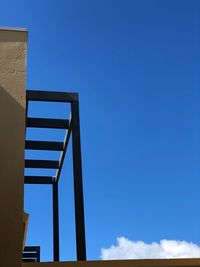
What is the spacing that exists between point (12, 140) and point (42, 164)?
6.46 m

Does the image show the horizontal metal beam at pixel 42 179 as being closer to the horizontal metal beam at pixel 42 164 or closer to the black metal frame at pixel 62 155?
the black metal frame at pixel 62 155

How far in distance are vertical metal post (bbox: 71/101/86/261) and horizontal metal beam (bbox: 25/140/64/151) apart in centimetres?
224

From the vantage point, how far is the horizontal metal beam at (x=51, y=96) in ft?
28.5

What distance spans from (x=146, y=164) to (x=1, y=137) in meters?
9.78

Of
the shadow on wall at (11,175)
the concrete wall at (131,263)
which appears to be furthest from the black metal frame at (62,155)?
the shadow on wall at (11,175)

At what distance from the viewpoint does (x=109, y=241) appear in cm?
1402

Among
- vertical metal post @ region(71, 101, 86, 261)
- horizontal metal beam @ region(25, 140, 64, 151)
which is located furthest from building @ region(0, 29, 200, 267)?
horizontal metal beam @ region(25, 140, 64, 151)

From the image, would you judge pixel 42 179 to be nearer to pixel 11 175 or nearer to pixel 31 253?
pixel 31 253

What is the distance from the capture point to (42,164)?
38.4 feet

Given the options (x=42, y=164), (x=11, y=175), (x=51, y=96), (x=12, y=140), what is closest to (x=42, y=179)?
(x=42, y=164)

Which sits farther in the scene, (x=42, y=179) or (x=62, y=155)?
(x=42, y=179)

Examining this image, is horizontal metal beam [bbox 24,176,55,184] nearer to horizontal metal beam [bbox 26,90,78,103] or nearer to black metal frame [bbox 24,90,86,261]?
black metal frame [bbox 24,90,86,261]

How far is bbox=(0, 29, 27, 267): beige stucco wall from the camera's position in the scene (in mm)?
4793

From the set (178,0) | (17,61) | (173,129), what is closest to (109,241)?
(173,129)
